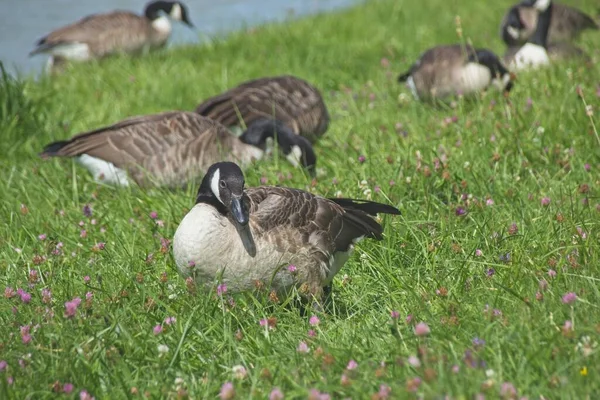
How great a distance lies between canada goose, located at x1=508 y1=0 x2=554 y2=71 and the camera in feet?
32.3

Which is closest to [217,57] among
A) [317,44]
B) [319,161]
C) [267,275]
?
[317,44]

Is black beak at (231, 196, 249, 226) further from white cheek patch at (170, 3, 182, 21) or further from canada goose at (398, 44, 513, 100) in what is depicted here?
white cheek patch at (170, 3, 182, 21)

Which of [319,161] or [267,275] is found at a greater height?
[267,275]

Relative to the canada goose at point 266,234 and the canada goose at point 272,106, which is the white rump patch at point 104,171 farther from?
the canada goose at point 266,234

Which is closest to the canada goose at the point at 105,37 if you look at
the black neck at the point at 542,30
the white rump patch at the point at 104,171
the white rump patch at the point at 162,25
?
the white rump patch at the point at 162,25

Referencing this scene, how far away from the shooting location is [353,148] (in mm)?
7215

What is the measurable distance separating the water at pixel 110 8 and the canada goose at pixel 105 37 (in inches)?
29.6

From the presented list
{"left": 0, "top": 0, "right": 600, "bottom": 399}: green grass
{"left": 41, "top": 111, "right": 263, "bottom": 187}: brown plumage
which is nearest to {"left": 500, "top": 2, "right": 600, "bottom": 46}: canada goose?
{"left": 0, "top": 0, "right": 600, "bottom": 399}: green grass

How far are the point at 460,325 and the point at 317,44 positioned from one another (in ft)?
28.0

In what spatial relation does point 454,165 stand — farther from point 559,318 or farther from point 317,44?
point 317,44

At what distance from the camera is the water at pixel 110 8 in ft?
48.4

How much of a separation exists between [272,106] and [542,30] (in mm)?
3828

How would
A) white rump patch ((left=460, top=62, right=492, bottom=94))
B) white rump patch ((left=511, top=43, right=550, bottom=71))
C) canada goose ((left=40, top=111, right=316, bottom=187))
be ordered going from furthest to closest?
1. white rump patch ((left=511, top=43, right=550, bottom=71))
2. white rump patch ((left=460, top=62, right=492, bottom=94))
3. canada goose ((left=40, top=111, right=316, bottom=187))

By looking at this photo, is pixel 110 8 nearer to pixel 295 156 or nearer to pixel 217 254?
pixel 295 156
